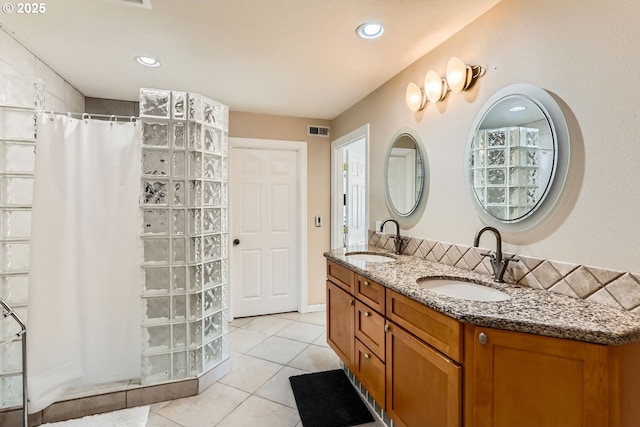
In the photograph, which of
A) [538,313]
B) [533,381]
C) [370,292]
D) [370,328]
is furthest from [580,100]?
[370,328]

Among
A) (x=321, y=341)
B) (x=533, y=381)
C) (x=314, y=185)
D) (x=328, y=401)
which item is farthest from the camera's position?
(x=314, y=185)

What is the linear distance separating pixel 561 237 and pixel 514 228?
206mm

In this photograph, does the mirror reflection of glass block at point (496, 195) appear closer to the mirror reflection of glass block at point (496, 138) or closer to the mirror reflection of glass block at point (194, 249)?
the mirror reflection of glass block at point (496, 138)

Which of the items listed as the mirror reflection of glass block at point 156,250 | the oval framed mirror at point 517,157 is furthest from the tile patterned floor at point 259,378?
the oval framed mirror at point 517,157

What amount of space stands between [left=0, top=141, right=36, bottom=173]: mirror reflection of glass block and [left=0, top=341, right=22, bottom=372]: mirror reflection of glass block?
1.03 m

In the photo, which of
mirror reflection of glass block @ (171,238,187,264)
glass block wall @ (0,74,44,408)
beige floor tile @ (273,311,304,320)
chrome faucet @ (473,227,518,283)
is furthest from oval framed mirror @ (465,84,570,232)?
glass block wall @ (0,74,44,408)

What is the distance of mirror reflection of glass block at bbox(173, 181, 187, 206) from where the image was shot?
2.03 metres

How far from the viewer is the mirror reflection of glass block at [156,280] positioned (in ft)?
6.56

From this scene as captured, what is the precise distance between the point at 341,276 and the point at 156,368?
1435 millimetres

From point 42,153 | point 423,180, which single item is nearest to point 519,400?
point 423,180

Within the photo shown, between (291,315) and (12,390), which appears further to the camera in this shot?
(291,315)

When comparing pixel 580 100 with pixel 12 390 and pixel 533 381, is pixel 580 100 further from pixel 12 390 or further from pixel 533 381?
pixel 12 390

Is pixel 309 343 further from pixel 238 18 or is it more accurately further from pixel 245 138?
pixel 238 18

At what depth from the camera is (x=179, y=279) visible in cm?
206
